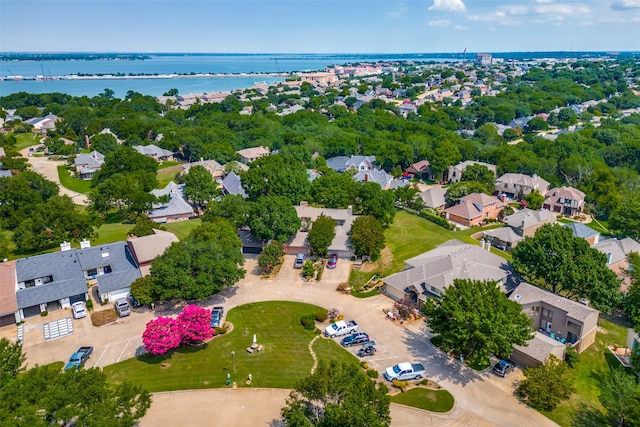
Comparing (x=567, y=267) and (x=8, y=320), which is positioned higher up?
(x=567, y=267)

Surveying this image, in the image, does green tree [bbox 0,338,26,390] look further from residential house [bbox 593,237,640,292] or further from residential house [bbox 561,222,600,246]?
residential house [bbox 561,222,600,246]

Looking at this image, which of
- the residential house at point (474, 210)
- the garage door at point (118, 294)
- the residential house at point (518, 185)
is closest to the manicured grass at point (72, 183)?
the garage door at point (118, 294)

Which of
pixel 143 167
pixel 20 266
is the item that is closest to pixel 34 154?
pixel 143 167

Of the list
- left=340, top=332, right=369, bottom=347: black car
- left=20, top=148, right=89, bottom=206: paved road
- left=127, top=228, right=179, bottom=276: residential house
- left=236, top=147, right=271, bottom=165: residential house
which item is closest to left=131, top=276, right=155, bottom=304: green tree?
left=127, top=228, right=179, bottom=276: residential house

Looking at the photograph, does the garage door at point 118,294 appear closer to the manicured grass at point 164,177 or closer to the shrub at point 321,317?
the shrub at point 321,317

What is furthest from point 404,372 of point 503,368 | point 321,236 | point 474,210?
point 474,210

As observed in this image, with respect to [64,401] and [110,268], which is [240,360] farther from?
[110,268]
